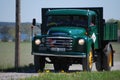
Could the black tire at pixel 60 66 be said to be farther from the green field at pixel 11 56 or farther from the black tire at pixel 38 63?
the green field at pixel 11 56

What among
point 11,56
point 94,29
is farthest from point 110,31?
point 11,56

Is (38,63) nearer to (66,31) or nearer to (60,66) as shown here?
(66,31)

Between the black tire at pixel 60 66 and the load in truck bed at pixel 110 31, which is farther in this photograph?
the black tire at pixel 60 66

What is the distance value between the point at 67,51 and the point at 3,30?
1871 centimetres

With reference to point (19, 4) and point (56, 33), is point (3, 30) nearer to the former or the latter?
point (19, 4)

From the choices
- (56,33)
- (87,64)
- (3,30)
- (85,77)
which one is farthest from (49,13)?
(3,30)

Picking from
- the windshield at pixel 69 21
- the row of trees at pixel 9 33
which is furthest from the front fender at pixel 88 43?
the row of trees at pixel 9 33

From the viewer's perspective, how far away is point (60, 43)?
20625mm

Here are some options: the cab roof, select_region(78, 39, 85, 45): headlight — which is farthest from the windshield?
select_region(78, 39, 85, 45): headlight

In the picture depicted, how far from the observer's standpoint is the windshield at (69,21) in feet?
72.0

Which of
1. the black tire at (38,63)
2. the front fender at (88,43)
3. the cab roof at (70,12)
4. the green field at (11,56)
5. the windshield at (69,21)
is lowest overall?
the green field at (11,56)

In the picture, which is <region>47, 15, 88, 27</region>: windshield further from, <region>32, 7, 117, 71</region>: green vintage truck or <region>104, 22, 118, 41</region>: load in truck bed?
<region>104, 22, 118, 41</region>: load in truck bed

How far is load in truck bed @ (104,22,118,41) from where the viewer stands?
77.0ft

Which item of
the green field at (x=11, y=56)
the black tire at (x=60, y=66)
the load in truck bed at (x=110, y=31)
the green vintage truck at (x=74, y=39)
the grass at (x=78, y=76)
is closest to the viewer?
the grass at (x=78, y=76)
